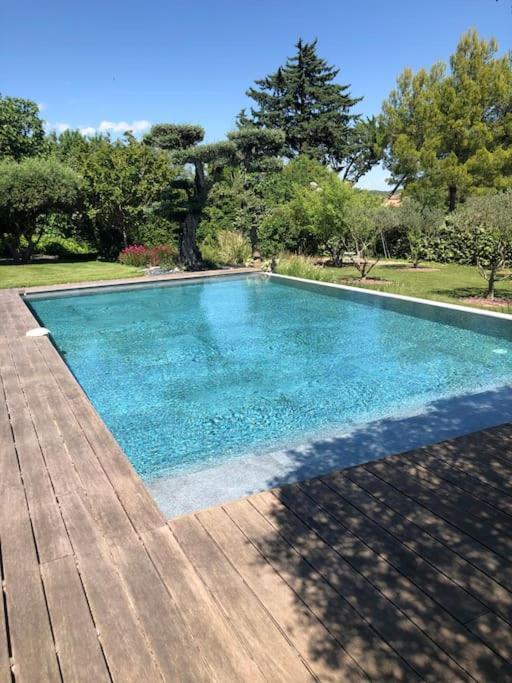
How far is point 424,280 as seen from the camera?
13.6 m

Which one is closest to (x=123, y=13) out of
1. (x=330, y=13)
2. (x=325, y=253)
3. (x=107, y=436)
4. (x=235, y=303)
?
(x=330, y=13)

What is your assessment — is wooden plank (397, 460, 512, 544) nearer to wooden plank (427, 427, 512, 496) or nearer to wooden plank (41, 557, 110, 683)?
wooden plank (427, 427, 512, 496)

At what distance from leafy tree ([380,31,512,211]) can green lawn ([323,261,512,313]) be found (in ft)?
18.1

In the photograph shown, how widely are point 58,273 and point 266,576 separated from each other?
15.9 m

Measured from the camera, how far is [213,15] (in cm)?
1441

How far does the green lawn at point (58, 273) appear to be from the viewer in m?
14.4

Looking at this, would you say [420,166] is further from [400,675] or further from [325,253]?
[400,675]

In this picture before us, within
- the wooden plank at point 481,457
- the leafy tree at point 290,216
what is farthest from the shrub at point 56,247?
the wooden plank at point 481,457

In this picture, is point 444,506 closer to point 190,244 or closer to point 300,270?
point 300,270

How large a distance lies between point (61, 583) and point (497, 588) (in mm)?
2018

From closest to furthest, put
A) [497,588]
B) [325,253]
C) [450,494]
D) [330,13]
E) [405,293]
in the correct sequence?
[497,588]
[450,494]
[405,293]
[330,13]
[325,253]

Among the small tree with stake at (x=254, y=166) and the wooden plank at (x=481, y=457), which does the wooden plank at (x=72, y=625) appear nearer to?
the wooden plank at (x=481, y=457)

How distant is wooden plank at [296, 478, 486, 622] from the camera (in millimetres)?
1982

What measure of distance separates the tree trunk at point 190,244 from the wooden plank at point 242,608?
1477cm
